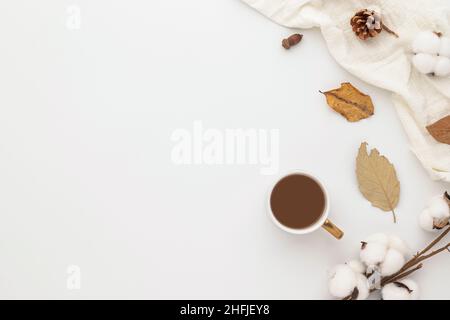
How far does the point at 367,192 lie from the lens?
0.97 m

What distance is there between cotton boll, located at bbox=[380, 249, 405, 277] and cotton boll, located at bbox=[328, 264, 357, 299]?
48 mm

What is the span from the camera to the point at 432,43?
0.93 m

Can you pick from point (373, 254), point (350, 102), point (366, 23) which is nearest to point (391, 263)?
point (373, 254)

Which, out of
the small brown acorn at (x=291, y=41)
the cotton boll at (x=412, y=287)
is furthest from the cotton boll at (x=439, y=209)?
the small brown acorn at (x=291, y=41)

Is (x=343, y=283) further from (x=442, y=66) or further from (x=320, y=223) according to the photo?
(x=442, y=66)

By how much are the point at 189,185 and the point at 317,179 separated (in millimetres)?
206

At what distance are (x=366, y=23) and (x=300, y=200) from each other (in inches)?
11.8

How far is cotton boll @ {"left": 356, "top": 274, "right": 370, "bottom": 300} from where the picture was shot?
3.03 ft

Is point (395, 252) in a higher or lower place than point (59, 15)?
lower

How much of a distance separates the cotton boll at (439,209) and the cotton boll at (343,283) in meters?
0.16

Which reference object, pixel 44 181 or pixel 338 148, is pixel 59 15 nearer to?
pixel 44 181

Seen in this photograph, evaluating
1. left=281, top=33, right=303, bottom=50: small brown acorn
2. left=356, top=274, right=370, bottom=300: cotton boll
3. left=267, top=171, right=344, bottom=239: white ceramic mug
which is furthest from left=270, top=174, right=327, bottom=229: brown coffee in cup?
left=281, top=33, right=303, bottom=50: small brown acorn
